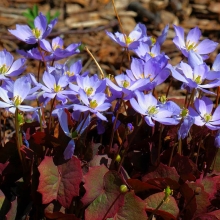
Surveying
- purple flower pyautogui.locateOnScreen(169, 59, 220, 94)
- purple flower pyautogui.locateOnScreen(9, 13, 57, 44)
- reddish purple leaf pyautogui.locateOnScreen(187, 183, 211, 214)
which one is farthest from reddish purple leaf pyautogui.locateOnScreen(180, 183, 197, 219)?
purple flower pyautogui.locateOnScreen(9, 13, 57, 44)

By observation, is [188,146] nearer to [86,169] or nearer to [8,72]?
[86,169]

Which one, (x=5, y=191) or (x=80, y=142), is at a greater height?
(x=80, y=142)

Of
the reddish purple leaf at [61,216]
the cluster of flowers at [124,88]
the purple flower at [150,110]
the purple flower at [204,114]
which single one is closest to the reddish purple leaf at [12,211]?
the reddish purple leaf at [61,216]

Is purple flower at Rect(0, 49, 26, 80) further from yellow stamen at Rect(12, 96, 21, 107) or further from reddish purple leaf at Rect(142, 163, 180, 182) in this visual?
reddish purple leaf at Rect(142, 163, 180, 182)

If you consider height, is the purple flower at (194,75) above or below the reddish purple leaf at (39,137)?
above

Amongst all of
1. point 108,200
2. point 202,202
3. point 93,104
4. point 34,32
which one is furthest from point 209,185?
point 34,32

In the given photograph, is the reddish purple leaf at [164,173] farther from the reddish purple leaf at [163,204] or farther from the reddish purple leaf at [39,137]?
the reddish purple leaf at [39,137]

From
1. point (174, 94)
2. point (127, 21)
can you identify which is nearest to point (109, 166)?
point (174, 94)
